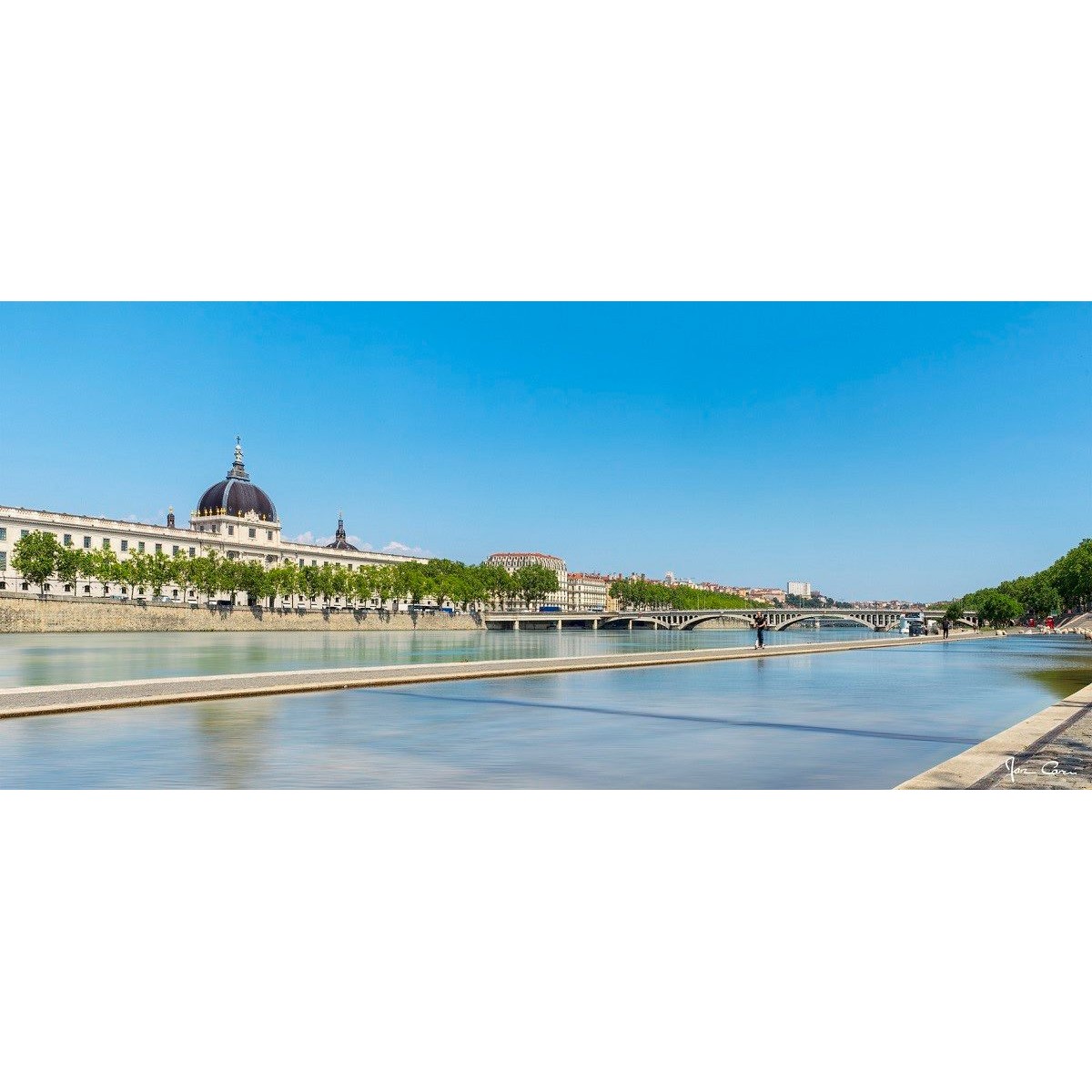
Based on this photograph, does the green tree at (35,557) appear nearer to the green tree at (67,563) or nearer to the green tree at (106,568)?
the green tree at (67,563)

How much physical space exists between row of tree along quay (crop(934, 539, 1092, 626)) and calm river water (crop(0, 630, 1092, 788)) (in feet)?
248

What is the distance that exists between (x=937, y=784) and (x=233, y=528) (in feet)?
402

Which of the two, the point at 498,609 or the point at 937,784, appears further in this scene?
the point at 498,609

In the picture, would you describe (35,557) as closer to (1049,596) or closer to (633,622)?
(1049,596)

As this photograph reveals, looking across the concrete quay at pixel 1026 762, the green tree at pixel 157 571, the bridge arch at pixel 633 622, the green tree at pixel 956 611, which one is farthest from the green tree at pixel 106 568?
the concrete quay at pixel 1026 762

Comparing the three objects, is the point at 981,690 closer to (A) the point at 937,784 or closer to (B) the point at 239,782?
(A) the point at 937,784

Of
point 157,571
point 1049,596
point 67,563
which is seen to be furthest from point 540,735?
point 1049,596

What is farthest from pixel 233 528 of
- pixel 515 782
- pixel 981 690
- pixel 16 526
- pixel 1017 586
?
pixel 515 782

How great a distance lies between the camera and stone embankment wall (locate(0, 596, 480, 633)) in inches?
2766

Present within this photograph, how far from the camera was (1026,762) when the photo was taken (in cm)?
987

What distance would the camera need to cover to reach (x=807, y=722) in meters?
15.2

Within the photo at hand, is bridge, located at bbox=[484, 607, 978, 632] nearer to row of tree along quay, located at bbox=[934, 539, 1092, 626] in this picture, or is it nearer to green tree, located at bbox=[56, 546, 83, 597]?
row of tree along quay, located at bbox=[934, 539, 1092, 626]
